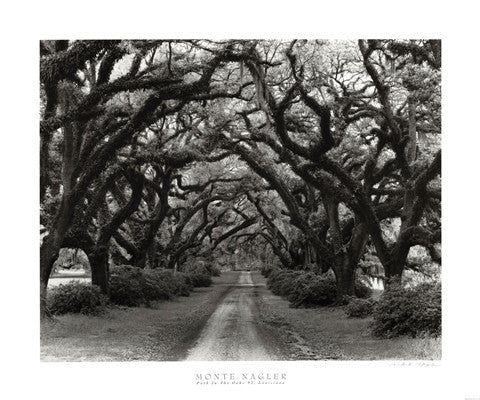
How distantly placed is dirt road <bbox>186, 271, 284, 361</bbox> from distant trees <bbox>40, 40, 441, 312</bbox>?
4.36 m

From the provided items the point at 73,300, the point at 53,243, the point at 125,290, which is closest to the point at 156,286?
the point at 125,290

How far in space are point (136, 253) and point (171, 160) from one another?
738cm

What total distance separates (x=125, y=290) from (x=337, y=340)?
9.93 m

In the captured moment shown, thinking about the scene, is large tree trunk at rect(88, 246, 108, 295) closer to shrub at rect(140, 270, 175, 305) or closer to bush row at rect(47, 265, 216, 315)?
bush row at rect(47, 265, 216, 315)

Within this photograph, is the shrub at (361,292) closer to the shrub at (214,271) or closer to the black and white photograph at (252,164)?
the black and white photograph at (252,164)

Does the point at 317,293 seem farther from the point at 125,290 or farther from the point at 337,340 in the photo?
the point at 337,340

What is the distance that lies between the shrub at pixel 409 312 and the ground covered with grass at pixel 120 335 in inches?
194

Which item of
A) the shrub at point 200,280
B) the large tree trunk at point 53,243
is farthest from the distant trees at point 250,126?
the shrub at point 200,280

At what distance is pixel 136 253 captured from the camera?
24000 millimetres
